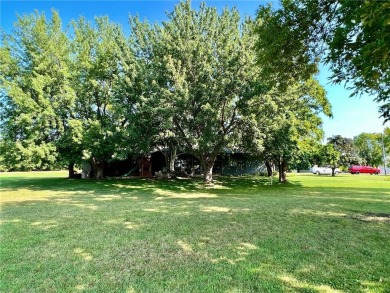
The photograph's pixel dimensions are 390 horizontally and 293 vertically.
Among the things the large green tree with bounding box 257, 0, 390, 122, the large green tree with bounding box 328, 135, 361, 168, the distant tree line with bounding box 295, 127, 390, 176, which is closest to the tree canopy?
the large green tree with bounding box 257, 0, 390, 122

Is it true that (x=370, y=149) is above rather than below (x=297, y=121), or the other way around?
above

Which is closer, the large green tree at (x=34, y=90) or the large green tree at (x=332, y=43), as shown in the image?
the large green tree at (x=332, y=43)

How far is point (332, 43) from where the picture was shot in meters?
4.73

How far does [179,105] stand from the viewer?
13.6m

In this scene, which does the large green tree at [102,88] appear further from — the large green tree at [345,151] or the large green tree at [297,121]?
the large green tree at [345,151]

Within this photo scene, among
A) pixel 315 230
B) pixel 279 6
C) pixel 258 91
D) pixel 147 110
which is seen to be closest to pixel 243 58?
pixel 258 91

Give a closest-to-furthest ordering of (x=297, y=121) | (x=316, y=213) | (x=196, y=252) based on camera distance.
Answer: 1. (x=196, y=252)
2. (x=316, y=213)
3. (x=297, y=121)

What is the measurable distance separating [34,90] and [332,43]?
59.1 ft

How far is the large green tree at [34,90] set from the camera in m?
15.5

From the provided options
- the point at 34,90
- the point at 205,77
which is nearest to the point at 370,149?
the point at 205,77

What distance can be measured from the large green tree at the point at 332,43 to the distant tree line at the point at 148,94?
5.39 m

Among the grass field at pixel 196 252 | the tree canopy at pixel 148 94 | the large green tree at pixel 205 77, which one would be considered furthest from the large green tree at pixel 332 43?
the large green tree at pixel 205 77

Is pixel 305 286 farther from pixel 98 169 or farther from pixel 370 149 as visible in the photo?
pixel 370 149

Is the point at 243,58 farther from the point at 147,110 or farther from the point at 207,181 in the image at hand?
the point at 207,181
